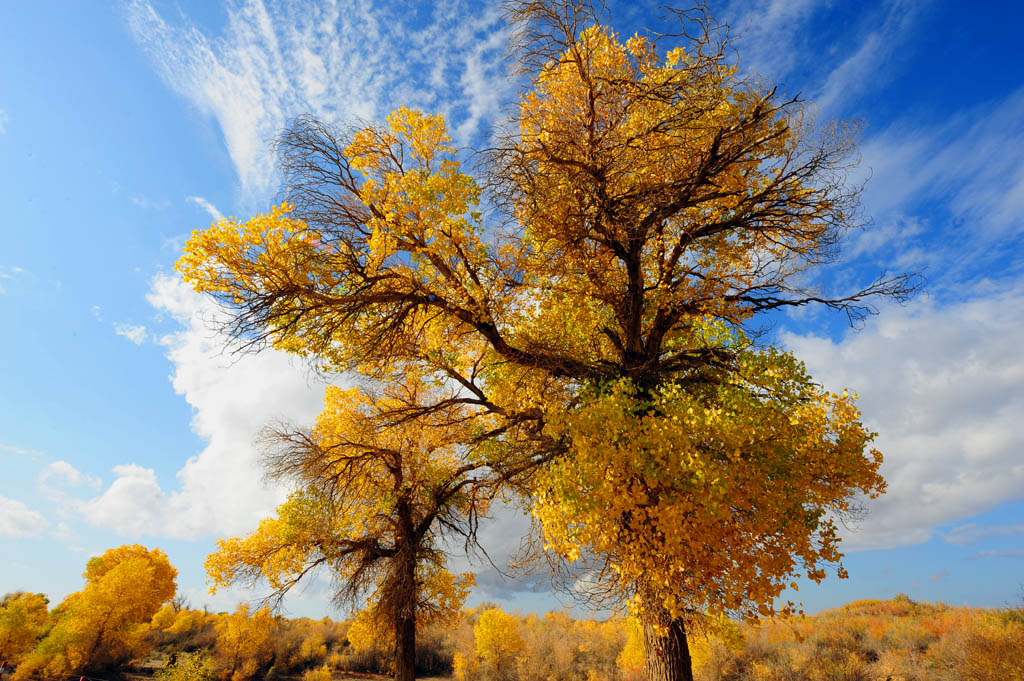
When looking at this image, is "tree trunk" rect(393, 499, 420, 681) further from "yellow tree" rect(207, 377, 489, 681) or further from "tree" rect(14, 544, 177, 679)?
"tree" rect(14, 544, 177, 679)

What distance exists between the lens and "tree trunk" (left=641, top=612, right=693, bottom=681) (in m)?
7.50

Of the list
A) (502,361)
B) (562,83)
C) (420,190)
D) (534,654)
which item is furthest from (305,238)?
(534,654)

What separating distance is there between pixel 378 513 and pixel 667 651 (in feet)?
25.1

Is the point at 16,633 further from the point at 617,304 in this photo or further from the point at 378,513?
the point at 617,304

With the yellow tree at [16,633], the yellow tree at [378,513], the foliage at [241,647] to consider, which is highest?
the yellow tree at [378,513]

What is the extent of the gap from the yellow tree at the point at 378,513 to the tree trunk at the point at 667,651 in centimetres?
500

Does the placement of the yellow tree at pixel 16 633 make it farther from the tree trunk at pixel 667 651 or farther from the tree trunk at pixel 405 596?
the tree trunk at pixel 667 651

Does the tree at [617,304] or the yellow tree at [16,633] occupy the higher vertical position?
the tree at [617,304]

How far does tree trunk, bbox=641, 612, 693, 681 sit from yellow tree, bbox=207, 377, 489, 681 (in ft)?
16.4

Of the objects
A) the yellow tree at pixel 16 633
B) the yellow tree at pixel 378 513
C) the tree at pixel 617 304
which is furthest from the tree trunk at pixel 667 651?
the yellow tree at pixel 16 633

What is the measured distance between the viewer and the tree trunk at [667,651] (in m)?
7.50

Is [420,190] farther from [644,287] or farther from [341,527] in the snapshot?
[341,527]

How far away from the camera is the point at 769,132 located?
8094 millimetres

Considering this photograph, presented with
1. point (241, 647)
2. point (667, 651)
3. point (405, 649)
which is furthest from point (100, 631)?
point (667, 651)
